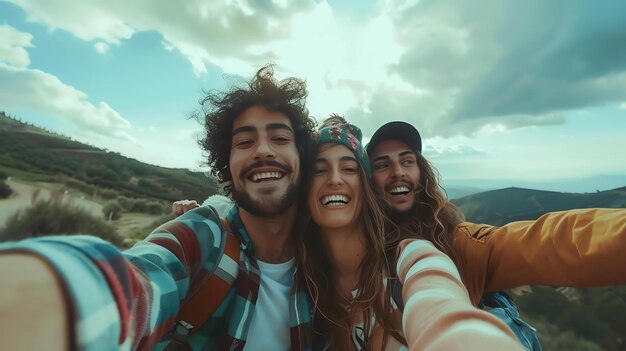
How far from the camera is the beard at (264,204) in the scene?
234cm

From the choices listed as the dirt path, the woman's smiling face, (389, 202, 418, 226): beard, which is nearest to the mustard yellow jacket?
(389, 202, 418, 226): beard

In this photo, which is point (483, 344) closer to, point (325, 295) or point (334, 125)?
point (325, 295)

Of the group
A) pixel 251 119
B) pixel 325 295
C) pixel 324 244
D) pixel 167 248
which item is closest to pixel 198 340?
pixel 167 248

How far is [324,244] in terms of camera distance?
2.51m

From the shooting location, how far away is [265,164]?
240cm

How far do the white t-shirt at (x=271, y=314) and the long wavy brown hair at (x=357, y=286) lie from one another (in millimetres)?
207

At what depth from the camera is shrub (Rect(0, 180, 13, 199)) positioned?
9.84m

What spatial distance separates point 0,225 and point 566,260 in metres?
8.82

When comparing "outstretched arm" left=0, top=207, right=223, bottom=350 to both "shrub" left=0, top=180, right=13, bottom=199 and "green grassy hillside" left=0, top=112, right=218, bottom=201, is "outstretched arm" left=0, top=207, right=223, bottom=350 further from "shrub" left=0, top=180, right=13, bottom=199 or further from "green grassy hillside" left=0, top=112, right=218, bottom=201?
"green grassy hillside" left=0, top=112, right=218, bottom=201

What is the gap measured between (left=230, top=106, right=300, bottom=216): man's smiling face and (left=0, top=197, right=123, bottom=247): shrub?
7.88 m

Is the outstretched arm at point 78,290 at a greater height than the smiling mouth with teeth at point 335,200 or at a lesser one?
lesser

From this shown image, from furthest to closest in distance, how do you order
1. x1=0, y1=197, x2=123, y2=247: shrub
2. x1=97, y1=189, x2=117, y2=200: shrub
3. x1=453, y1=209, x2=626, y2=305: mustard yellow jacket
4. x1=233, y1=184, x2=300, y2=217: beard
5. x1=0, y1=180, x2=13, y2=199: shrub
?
x1=97, y1=189, x2=117, y2=200: shrub
x1=0, y1=180, x2=13, y2=199: shrub
x1=0, y1=197, x2=123, y2=247: shrub
x1=233, y1=184, x2=300, y2=217: beard
x1=453, y1=209, x2=626, y2=305: mustard yellow jacket

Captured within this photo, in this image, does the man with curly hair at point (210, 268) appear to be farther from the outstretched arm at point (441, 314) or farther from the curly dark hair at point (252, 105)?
the outstretched arm at point (441, 314)

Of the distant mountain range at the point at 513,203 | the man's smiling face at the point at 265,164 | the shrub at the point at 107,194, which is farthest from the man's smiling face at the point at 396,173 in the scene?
the shrub at the point at 107,194
